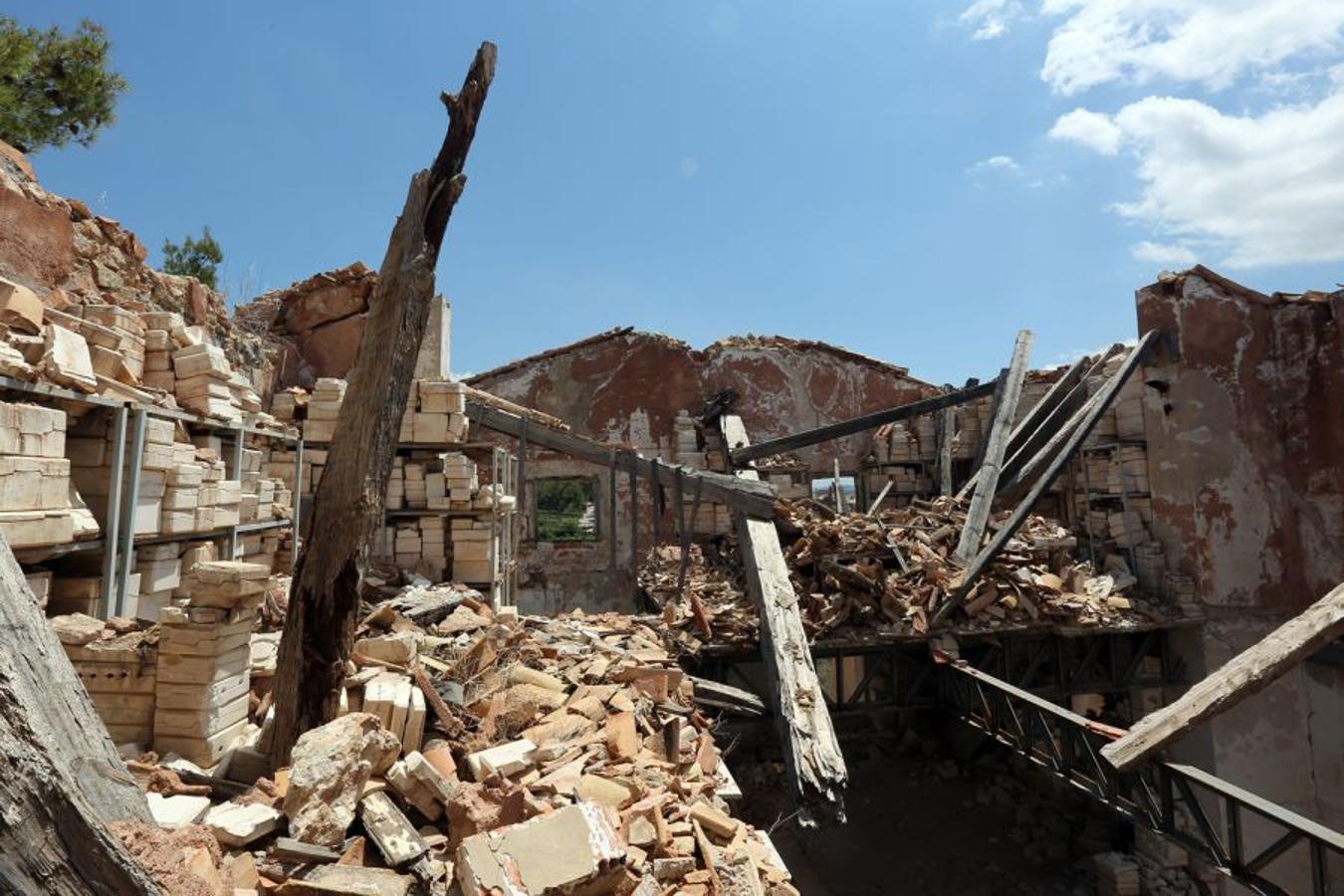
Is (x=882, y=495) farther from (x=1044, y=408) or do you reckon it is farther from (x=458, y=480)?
(x=458, y=480)

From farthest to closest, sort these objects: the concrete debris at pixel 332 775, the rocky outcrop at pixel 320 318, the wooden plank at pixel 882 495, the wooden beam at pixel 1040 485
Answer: the wooden plank at pixel 882 495 < the rocky outcrop at pixel 320 318 < the wooden beam at pixel 1040 485 < the concrete debris at pixel 332 775

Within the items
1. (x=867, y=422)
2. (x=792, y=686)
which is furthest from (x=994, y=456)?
(x=792, y=686)

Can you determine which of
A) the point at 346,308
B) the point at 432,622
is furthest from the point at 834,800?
the point at 346,308

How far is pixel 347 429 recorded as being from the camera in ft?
13.6

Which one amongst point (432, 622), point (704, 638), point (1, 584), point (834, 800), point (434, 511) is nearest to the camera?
point (1, 584)

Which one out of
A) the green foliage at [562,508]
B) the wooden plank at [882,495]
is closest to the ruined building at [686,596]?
the wooden plank at [882,495]

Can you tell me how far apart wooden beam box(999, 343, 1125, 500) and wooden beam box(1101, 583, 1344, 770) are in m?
5.90

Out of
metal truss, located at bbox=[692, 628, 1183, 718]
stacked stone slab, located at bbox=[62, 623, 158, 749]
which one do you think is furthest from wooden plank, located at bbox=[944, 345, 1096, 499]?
stacked stone slab, located at bbox=[62, 623, 158, 749]

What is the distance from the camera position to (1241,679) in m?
6.45

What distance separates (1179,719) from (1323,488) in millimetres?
7313

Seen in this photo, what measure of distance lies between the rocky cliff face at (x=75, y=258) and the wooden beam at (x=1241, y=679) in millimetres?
10928

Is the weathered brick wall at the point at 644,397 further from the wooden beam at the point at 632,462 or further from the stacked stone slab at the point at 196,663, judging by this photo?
the stacked stone slab at the point at 196,663

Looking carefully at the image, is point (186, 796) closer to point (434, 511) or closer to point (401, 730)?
point (401, 730)

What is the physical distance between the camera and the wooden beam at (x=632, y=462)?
31.7ft
